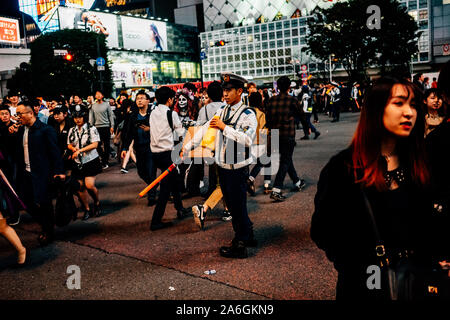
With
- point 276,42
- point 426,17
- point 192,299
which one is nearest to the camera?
point 192,299

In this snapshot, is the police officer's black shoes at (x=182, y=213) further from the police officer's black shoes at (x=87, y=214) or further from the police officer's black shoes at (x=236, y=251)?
the police officer's black shoes at (x=236, y=251)

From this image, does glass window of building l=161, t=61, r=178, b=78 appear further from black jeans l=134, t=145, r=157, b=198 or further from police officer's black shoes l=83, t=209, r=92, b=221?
police officer's black shoes l=83, t=209, r=92, b=221

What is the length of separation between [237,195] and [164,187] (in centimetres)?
167

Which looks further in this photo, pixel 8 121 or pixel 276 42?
pixel 276 42

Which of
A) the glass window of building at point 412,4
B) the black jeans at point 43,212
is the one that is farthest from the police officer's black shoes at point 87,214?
the glass window of building at point 412,4

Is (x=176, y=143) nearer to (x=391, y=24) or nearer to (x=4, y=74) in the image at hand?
(x=391, y=24)

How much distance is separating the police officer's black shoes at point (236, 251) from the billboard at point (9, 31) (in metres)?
54.4

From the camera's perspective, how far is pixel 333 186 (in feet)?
6.29

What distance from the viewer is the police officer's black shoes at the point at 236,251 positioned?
4625mm

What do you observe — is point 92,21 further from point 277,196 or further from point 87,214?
point 277,196

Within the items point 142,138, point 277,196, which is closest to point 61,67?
point 142,138

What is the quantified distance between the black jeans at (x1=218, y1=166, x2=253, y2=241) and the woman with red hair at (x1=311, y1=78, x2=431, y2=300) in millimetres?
2681

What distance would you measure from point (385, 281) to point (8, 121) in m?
7.39
